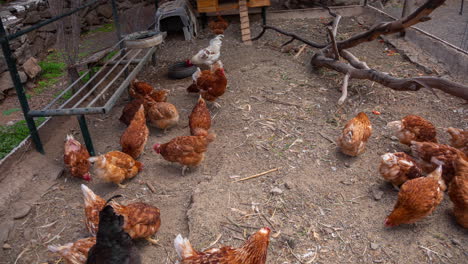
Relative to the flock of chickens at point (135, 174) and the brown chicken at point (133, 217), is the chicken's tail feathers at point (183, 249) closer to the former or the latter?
the flock of chickens at point (135, 174)

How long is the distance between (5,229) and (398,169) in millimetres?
3702

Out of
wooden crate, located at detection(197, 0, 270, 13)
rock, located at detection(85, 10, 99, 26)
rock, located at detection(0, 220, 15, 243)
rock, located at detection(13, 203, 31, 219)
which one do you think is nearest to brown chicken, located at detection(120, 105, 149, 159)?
rock, located at detection(13, 203, 31, 219)

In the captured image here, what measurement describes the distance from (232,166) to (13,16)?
5.74 metres

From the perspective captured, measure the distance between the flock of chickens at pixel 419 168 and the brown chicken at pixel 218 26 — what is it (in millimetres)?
5062

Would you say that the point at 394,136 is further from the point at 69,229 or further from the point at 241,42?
the point at 241,42

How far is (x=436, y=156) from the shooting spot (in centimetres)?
315

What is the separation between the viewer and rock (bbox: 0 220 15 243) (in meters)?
2.93

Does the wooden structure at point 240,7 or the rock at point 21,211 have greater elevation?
the wooden structure at point 240,7

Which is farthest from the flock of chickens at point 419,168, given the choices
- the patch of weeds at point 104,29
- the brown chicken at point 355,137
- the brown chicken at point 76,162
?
the patch of weeds at point 104,29

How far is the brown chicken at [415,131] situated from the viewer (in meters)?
3.58

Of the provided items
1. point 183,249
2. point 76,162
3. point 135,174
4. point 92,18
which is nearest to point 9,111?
point 76,162

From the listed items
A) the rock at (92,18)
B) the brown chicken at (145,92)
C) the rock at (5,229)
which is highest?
the rock at (92,18)

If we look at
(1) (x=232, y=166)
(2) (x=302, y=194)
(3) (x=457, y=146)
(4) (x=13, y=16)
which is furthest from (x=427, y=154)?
(4) (x=13, y=16)

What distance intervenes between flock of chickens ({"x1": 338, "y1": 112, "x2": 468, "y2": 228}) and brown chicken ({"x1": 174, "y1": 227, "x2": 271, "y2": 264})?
4.00 feet
